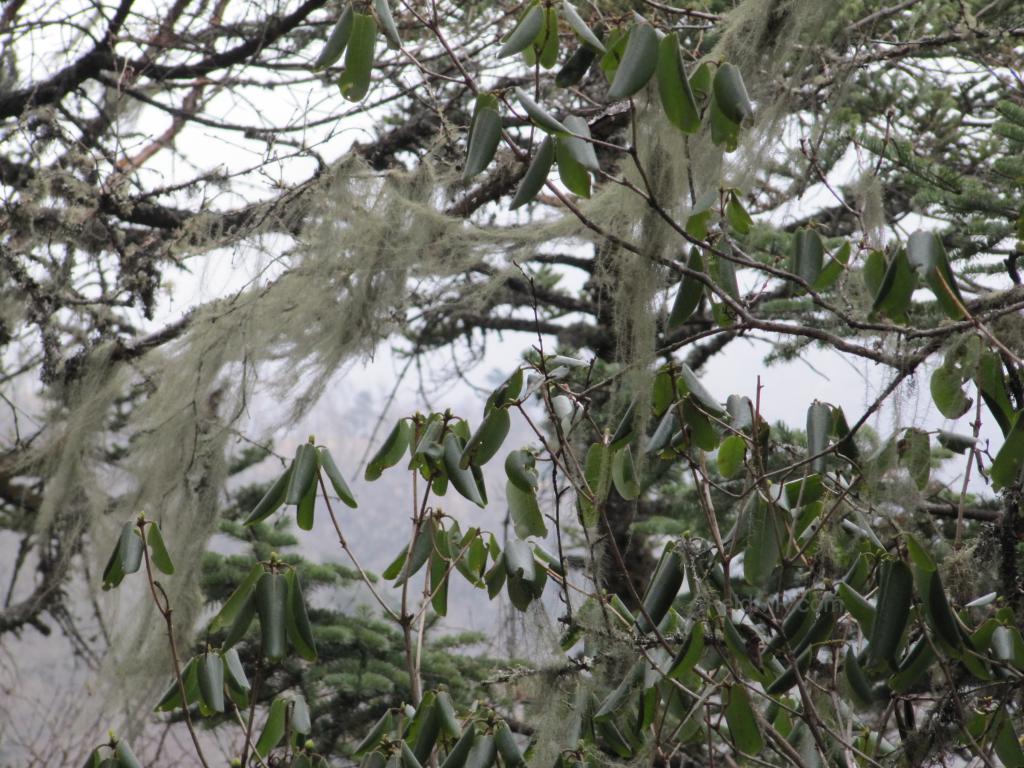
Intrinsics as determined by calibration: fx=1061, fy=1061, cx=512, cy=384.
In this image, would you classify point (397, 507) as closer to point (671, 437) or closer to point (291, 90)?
point (291, 90)

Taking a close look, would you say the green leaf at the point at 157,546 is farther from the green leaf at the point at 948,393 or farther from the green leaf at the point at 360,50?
the green leaf at the point at 948,393

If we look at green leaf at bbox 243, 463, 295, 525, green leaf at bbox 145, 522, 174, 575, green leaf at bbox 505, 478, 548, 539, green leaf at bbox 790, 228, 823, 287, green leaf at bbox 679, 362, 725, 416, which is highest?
green leaf at bbox 790, 228, 823, 287

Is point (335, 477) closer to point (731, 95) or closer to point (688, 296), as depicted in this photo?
point (688, 296)

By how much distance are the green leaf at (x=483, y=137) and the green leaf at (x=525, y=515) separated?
0.48m

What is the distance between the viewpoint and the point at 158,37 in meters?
3.44

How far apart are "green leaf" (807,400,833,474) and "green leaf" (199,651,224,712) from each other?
0.87 m

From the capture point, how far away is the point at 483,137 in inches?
54.2

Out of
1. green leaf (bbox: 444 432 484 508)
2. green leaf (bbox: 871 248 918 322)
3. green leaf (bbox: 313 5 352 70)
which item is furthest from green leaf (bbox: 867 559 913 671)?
green leaf (bbox: 313 5 352 70)

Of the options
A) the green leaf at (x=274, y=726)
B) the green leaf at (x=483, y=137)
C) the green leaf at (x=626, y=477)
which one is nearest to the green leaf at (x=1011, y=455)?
the green leaf at (x=626, y=477)

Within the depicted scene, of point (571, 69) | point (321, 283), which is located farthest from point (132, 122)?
point (571, 69)

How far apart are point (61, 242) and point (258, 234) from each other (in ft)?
3.31

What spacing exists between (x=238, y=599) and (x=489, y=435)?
41 centimetres

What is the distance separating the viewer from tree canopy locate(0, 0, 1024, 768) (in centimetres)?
144

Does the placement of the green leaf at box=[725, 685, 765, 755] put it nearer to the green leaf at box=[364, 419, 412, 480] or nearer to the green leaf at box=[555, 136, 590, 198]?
the green leaf at box=[364, 419, 412, 480]
